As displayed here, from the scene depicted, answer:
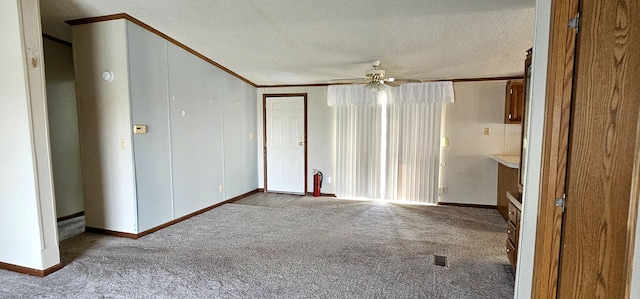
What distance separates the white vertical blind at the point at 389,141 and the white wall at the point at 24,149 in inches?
152

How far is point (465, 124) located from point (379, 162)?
5.06 feet

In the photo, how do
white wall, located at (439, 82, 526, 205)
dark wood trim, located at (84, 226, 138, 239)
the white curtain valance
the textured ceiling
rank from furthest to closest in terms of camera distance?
the white curtain valance, white wall, located at (439, 82, 526, 205), dark wood trim, located at (84, 226, 138, 239), the textured ceiling

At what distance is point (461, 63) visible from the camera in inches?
150

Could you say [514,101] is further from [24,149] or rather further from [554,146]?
[24,149]

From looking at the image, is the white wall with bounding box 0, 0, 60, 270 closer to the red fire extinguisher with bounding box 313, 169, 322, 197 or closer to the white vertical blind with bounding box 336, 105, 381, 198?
the red fire extinguisher with bounding box 313, 169, 322, 197

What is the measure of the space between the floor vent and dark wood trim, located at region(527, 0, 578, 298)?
48.1 inches

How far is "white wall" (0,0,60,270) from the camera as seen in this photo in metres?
2.13

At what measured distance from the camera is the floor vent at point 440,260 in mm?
2580

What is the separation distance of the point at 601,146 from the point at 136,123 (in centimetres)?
373

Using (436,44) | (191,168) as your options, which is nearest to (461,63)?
(436,44)

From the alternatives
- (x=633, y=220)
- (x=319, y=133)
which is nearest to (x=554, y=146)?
(x=633, y=220)

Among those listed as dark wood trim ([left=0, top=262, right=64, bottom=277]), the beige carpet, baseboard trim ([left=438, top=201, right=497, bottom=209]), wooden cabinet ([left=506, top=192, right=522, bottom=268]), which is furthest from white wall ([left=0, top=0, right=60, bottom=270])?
baseboard trim ([left=438, top=201, right=497, bottom=209])

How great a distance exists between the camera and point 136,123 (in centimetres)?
308

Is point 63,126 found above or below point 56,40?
below
